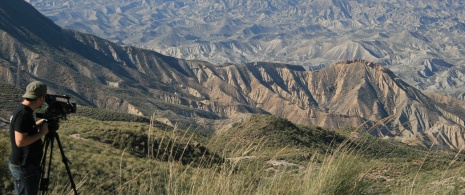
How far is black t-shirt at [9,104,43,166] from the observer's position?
15.4 ft

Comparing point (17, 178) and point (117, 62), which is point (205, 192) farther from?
point (117, 62)

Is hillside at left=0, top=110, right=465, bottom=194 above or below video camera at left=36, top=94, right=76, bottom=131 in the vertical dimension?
below

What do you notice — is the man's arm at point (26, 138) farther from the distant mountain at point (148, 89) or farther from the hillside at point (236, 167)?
the distant mountain at point (148, 89)

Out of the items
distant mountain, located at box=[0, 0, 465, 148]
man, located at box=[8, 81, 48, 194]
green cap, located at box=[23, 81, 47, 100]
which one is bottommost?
distant mountain, located at box=[0, 0, 465, 148]

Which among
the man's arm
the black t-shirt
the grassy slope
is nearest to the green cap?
the black t-shirt

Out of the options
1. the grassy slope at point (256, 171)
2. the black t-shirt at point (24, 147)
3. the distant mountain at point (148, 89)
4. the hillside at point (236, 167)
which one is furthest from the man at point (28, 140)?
the distant mountain at point (148, 89)

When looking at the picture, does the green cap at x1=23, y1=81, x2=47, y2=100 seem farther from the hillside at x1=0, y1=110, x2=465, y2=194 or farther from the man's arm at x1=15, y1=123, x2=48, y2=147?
the hillside at x1=0, y1=110, x2=465, y2=194

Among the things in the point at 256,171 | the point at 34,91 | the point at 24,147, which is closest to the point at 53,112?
the point at 34,91


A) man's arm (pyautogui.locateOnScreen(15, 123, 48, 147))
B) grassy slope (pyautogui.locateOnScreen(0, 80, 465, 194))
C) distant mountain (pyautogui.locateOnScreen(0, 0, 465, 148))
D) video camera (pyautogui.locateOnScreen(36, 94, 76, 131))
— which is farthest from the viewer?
distant mountain (pyautogui.locateOnScreen(0, 0, 465, 148))

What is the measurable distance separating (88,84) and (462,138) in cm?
12574

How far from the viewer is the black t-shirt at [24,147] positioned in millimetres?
4707

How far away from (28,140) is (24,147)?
0.19m

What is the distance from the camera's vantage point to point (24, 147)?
4805 millimetres

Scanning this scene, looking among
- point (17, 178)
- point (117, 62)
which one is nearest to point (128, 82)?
point (117, 62)
